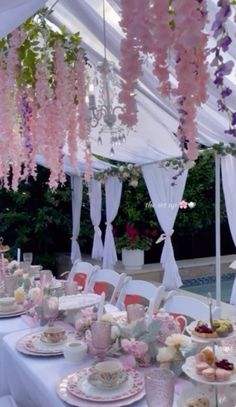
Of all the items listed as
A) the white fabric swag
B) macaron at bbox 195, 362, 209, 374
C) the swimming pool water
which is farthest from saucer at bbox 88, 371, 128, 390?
the swimming pool water

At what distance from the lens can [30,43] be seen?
2.71 meters

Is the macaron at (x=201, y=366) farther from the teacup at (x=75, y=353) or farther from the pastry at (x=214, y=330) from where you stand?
the teacup at (x=75, y=353)

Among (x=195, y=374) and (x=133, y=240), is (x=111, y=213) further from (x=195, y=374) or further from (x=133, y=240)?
(x=195, y=374)

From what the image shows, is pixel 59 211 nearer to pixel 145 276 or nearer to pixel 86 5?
pixel 145 276

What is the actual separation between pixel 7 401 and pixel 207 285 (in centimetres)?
588

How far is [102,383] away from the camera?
1.67m

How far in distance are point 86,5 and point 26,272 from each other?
7.69ft

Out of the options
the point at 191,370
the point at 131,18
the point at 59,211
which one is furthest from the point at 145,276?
the point at 131,18

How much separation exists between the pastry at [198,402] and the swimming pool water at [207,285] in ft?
18.6

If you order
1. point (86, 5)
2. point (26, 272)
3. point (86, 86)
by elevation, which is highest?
point (86, 5)

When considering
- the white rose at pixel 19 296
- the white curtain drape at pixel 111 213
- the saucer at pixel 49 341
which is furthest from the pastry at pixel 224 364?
the white curtain drape at pixel 111 213

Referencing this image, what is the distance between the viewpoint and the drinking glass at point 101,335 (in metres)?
1.93

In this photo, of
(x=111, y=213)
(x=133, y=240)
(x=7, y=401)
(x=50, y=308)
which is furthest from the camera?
(x=133, y=240)

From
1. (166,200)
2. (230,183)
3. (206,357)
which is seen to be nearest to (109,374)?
(206,357)
